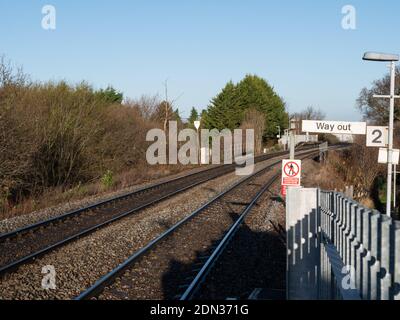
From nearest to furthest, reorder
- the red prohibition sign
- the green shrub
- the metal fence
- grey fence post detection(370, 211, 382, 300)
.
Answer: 1. the metal fence
2. grey fence post detection(370, 211, 382, 300)
3. the red prohibition sign
4. the green shrub

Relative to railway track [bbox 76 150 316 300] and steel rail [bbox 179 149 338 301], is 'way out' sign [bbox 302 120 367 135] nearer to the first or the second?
steel rail [bbox 179 149 338 301]

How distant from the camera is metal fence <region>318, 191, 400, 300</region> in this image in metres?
Result: 3.32

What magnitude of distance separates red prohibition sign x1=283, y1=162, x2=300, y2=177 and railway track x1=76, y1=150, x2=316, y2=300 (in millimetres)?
1956

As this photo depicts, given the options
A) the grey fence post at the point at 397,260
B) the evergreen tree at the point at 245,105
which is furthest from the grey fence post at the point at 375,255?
the evergreen tree at the point at 245,105

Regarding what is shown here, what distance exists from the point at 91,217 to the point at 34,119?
24.9 feet

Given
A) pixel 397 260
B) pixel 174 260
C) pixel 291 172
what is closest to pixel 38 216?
pixel 174 260

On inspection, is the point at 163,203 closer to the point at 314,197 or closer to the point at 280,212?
the point at 280,212

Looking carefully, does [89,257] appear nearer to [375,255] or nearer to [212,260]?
[212,260]

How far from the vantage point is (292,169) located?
13.8m

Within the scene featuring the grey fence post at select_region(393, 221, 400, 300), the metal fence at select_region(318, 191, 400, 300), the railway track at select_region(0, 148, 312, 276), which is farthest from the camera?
the railway track at select_region(0, 148, 312, 276)

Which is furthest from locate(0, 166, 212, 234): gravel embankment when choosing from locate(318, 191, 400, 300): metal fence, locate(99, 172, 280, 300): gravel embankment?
locate(318, 191, 400, 300): metal fence

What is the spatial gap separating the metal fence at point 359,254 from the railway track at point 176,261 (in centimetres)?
250

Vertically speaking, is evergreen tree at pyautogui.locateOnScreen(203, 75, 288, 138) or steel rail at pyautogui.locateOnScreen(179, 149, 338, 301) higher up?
evergreen tree at pyautogui.locateOnScreen(203, 75, 288, 138)

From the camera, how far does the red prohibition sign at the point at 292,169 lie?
13732 mm
